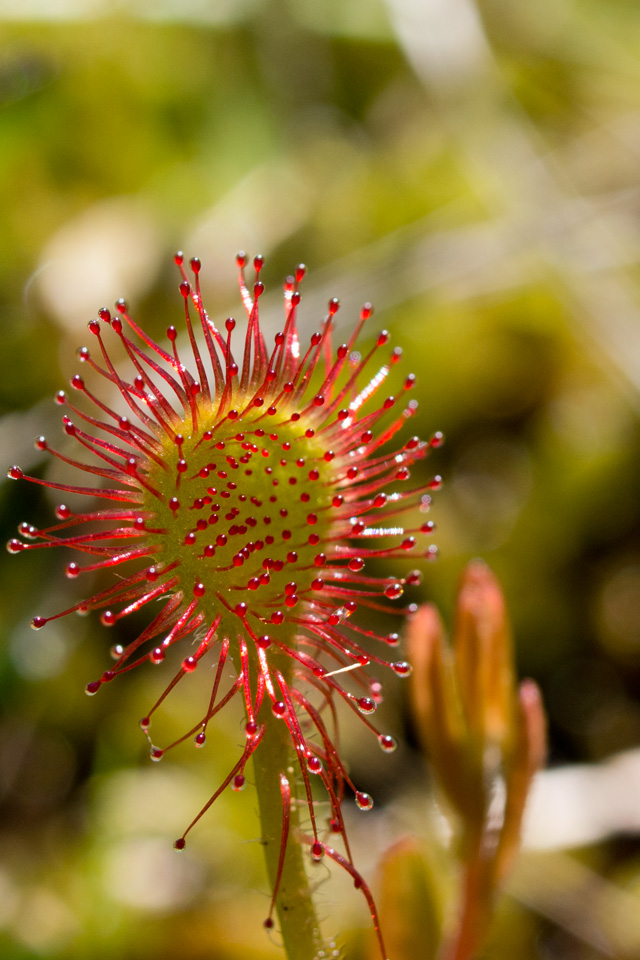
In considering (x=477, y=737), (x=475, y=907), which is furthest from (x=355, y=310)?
(x=475, y=907)

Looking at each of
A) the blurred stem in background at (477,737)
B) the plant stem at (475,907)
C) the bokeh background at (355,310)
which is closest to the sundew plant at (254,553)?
the blurred stem in background at (477,737)

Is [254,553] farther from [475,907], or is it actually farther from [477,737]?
[475,907]

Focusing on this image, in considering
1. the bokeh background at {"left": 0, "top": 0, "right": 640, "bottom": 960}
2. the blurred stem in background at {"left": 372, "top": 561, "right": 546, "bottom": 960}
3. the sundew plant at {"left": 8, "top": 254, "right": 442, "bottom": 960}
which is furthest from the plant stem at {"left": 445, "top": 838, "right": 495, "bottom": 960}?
the sundew plant at {"left": 8, "top": 254, "right": 442, "bottom": 960}

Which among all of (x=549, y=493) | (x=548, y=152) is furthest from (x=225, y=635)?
(x=548, y=152)

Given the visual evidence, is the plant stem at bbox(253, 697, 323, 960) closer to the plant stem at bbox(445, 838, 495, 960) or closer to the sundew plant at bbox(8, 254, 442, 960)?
the sundew plant at bbox(8, 254, 442, 960)

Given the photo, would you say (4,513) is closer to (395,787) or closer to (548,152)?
(395,787)

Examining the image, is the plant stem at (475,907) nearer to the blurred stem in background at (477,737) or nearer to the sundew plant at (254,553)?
the blurred stem in background at (477,737)
